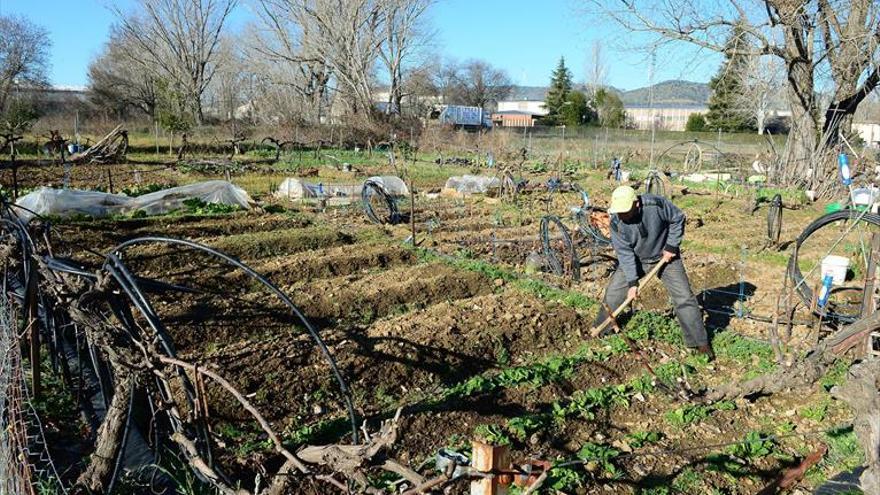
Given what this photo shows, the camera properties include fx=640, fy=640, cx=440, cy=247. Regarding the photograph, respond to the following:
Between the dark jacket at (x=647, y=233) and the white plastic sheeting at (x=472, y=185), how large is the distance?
31.0 ft

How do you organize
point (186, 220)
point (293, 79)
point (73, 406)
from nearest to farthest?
1. point (73, 406)
2. point (186, 220)
3. point (293, 79)

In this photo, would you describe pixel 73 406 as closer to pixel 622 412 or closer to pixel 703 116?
pixel 622 412

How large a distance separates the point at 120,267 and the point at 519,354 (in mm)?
3565

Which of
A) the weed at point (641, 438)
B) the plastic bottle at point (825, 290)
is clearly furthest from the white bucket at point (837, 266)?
the weed at point (641, 438)

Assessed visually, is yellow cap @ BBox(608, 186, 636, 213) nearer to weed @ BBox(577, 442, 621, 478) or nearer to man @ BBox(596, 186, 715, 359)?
man @ BBox(596, 186, 715, 359)

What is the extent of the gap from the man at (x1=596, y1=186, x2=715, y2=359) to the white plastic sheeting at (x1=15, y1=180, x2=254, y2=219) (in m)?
8.14

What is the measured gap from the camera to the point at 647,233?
5.47m

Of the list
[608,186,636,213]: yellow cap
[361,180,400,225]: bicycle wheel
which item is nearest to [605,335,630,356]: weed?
[608,186,636,213]: yellow cap

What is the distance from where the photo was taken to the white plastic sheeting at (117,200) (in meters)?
10.4

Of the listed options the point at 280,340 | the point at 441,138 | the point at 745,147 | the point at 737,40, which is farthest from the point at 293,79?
the point at 280,340

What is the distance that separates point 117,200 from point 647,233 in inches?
363

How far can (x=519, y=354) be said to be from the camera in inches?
215

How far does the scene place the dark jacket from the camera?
542 cm

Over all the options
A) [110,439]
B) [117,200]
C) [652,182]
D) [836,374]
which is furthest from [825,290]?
[117,200]
